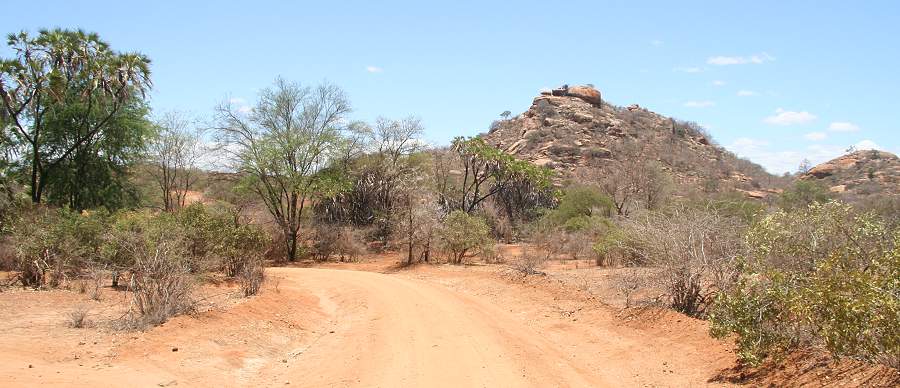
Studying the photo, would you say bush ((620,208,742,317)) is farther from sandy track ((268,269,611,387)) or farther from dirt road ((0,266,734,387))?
sandy track ((268,269,611,387))

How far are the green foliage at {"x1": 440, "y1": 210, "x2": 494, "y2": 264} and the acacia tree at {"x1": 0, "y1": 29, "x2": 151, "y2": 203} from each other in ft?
54.2

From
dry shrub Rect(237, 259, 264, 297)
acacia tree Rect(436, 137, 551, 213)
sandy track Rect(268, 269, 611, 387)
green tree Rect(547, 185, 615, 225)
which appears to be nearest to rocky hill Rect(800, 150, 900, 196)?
green tree Rect(547, 185, 615, 225)

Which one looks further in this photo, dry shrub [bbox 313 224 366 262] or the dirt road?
dry shrub [bbox 313 224 366 262]

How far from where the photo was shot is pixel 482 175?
157 feet

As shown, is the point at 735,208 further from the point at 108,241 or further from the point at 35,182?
the point at 35,182

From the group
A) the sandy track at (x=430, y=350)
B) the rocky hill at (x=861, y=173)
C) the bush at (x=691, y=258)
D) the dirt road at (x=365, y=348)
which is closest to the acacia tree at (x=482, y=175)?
the sandy track at (x=430, y=350)

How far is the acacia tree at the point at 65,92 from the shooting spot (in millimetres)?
26172

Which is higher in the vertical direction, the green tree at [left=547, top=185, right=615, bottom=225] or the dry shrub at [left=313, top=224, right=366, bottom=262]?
the green tree at [left=547, top=185, right=615, bottom=225]

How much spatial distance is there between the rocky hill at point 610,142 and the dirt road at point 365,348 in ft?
152

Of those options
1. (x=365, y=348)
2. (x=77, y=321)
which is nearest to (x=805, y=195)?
(x=365, y=348)

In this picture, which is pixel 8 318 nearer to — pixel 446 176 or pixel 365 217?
pixel 365 217

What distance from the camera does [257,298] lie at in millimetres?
15906

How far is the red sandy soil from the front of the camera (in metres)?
9.71

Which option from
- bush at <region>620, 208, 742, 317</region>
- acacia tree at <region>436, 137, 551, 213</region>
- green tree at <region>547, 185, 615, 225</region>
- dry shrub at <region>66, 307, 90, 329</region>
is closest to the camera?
dry shrub at <region>66, 307, 90, 329</region>
